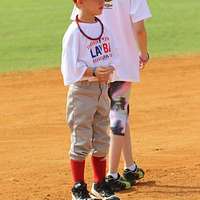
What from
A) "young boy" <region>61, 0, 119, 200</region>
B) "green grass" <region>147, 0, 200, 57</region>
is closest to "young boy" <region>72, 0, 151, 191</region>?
"young boy" <region>61, 0, 119, 200</region>

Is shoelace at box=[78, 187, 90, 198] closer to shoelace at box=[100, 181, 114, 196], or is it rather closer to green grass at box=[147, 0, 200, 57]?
shoelace at box=[100, 181, 114, 196]

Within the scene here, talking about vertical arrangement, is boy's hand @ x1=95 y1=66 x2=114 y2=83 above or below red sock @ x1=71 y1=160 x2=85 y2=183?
above

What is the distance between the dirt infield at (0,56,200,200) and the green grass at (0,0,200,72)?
0.87 meters

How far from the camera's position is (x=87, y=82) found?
5668 mm

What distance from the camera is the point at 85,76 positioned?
18.2 feet

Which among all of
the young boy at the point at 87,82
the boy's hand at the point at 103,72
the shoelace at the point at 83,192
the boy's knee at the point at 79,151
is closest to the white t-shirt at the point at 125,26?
the young boy at the point at 87,82

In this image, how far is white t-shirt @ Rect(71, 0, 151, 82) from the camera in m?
6.17

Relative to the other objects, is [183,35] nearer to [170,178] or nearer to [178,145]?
[178,145]

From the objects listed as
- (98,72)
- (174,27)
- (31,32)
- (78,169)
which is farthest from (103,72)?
(174,27)

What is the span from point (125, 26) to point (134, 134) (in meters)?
2.87

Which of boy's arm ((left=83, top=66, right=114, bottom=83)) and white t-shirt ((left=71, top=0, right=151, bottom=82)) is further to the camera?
white t-shirt ((left=71, top=0, right=151, bottom=82))

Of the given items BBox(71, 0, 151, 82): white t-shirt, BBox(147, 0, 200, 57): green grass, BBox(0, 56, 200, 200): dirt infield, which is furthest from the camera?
BBox(147, 0, 200, 57): green grass

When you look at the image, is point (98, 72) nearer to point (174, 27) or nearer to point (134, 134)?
point (134, 134)

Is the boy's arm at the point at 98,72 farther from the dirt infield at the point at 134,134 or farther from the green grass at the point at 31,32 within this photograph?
the green grass at the point at 31,32
